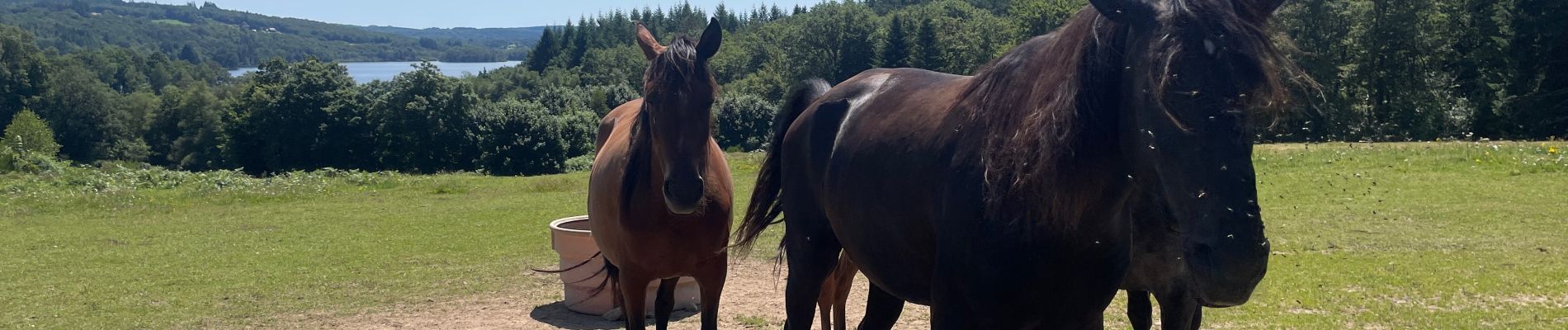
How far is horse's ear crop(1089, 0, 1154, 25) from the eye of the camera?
1720mm

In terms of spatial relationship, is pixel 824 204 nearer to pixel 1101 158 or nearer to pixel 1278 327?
pixel 1101 158

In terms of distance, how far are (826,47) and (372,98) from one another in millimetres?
34066

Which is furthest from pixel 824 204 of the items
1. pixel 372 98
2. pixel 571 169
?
pixel 372 98

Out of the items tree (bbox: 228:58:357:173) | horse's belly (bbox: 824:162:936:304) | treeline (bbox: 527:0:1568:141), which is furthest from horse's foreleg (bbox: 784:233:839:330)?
tree (bbox: 228:58:357:173)

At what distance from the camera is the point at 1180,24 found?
1.63m

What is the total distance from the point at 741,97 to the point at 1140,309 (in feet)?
165

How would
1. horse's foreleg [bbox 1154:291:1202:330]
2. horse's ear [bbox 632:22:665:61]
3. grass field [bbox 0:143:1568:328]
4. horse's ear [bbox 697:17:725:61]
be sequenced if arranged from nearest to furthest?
horse's foreleg [bbox 1154:291:1202:330]
horse's ear [bbox 697:17:725:61]
horse's ear [bbox 632:22:665:61]
grass field [bbox 0:143:1568:328]

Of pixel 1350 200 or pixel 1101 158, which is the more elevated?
pixel 1101 158

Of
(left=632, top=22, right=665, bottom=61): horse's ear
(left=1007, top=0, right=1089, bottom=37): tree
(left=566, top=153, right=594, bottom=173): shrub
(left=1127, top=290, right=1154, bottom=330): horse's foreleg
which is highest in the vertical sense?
(left=1007, top=0, right=1089, bottom=37): tree

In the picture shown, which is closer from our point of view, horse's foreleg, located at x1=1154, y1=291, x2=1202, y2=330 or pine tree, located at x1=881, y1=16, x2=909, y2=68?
horse's foreleg, located at x1=1154, y1=291, x2=1202, y2=330

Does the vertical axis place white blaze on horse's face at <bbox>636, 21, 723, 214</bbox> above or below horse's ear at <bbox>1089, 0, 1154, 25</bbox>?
below

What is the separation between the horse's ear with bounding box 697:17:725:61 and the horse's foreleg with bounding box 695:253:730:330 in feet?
3.61

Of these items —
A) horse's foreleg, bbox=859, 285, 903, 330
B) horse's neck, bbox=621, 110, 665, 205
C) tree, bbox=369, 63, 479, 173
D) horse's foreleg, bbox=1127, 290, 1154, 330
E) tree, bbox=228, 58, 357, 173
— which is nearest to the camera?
horse's foreleg, bbox=1127, 290, 1154, 330

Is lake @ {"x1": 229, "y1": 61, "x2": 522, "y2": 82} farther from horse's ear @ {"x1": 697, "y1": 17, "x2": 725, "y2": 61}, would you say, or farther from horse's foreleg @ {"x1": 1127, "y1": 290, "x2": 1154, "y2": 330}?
horse's foreleg @ {"x1": 1127, "y1": 290, "x2": 1154, "y2": 330}
